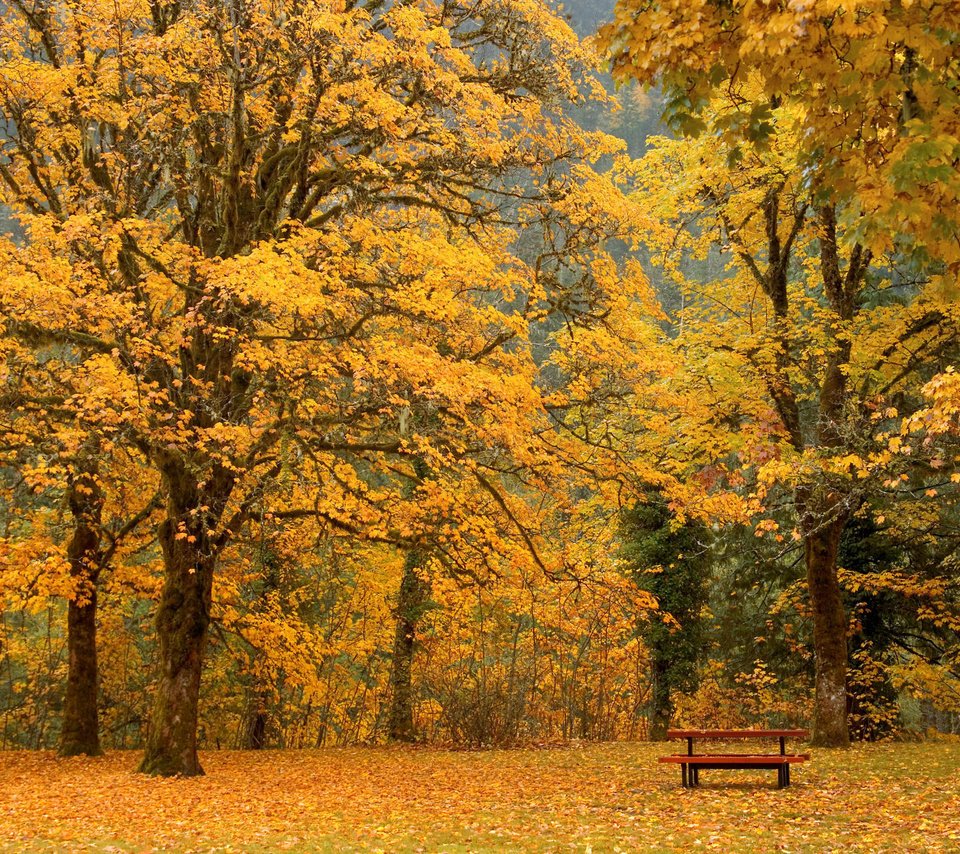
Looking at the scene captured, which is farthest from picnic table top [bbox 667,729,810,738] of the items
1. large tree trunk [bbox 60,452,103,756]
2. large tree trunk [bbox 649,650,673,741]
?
large tree trunk [bbox 60,452,103,756]

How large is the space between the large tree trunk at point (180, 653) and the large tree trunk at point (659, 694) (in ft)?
29.2

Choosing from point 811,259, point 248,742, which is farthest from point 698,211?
point 248,742

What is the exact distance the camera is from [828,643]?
13211 mm

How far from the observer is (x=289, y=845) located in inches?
261

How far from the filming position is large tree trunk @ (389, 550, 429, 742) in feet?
54.6

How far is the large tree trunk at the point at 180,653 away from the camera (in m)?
10.9

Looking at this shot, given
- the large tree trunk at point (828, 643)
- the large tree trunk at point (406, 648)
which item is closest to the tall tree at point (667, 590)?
the large tree trunk at point (828, 643)

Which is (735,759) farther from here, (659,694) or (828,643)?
(659,694)

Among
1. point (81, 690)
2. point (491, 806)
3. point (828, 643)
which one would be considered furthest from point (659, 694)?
point (81, 690)

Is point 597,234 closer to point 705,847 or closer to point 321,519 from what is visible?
point 321,519

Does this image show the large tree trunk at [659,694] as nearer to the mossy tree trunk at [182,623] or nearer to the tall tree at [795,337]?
the tall tree at [795,337]

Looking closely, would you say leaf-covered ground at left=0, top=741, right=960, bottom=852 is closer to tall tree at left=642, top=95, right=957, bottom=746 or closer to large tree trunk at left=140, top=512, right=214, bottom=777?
large tree trunk at left=140, top=512, right=214, bottom=777

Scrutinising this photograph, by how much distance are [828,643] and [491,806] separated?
688 centimetres

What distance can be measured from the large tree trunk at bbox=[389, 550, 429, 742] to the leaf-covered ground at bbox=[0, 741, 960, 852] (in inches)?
147
